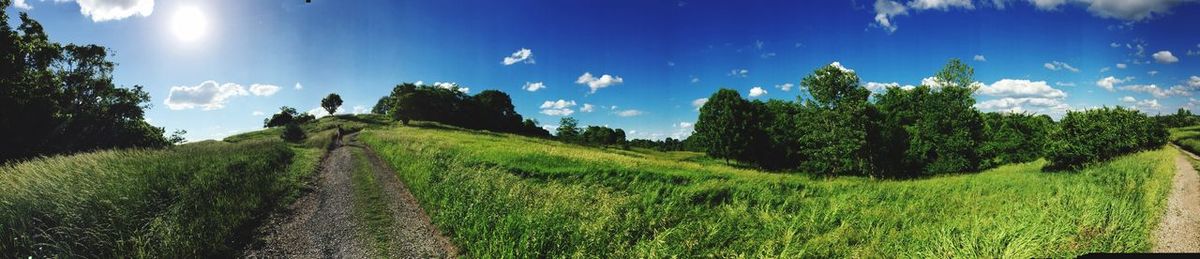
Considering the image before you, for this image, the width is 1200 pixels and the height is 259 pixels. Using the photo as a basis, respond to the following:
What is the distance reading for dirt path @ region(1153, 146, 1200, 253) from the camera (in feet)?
39.5

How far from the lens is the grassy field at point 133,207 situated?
8836 millimetres

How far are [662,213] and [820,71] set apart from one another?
32061 mm

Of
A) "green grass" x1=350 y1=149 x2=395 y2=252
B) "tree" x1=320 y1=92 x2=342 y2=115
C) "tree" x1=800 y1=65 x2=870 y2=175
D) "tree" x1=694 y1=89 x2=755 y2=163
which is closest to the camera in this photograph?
"green grass" x1=350 y1=149 x2=395 y2=252

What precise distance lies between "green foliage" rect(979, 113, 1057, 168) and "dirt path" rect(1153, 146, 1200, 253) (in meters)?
27.1

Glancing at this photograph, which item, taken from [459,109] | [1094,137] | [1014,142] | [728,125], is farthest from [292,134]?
[1014,142]

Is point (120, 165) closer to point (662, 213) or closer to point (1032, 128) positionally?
point (662, 213)

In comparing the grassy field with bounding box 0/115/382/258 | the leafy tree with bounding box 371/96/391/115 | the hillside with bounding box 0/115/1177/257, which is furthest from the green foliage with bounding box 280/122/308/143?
the leafy tree with bounding box 371/96/391/115

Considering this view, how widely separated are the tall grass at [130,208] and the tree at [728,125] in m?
46.2

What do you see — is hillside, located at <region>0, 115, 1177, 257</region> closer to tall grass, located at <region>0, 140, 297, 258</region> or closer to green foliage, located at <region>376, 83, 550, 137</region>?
tall grass, located at <region>0, 140, 297, 258</region>

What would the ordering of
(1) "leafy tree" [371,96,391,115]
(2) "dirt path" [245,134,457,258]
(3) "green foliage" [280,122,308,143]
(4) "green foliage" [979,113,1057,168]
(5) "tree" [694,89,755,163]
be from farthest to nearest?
1. (1) "leafy tree" [371,96,391,115]
2. (3) "green foliage" [280,122,308,143]
3. (5) "tree" [694,89,755,163]
4. (4) "green foliage" [979,113,1057,168]
5. (2) "dirt path" [245,134,457,258]

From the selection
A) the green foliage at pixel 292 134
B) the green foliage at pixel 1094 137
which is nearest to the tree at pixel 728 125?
the green foliage at pixel 1094 137

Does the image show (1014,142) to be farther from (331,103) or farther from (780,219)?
(331,103)

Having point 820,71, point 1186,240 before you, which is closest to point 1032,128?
point 820,71

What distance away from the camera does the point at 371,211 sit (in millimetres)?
13797
